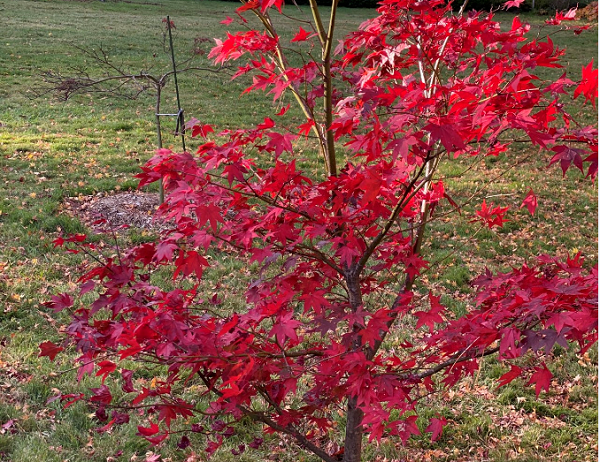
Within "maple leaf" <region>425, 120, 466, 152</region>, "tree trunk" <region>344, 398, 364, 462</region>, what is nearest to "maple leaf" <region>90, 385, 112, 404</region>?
"tree trunk" <region>344, 398, 364, 462</region>

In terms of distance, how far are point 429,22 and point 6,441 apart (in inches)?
114

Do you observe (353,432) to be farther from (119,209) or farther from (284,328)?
(119,209)

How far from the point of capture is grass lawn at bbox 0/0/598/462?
3137mm

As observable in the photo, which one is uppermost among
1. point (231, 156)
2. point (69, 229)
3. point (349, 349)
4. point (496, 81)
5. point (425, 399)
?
point (496, 81)

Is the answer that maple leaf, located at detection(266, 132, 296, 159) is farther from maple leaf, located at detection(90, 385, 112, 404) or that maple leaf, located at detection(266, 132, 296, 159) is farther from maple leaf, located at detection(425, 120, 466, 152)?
maple leaf, located at detection(90, 385, 112, 404)

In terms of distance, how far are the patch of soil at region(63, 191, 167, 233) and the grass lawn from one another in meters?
0.13

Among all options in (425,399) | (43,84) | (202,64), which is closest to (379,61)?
(425,399)

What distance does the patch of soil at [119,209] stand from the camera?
5676 millimetres

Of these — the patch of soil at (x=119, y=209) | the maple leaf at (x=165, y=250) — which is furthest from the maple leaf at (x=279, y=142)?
the patch of soil at (x=119, y=209)

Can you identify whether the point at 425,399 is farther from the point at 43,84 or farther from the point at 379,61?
the point at 43,84

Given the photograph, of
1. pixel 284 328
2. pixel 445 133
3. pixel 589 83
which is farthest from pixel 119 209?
pixel 589 83

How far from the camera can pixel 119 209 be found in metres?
5.93

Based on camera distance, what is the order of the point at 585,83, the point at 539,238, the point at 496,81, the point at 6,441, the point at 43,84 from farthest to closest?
the point at 43,84 < the point at 539,238 < the point at 6,441 < the point at 496,81 < the point at 585,83

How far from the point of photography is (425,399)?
3.58 meters
